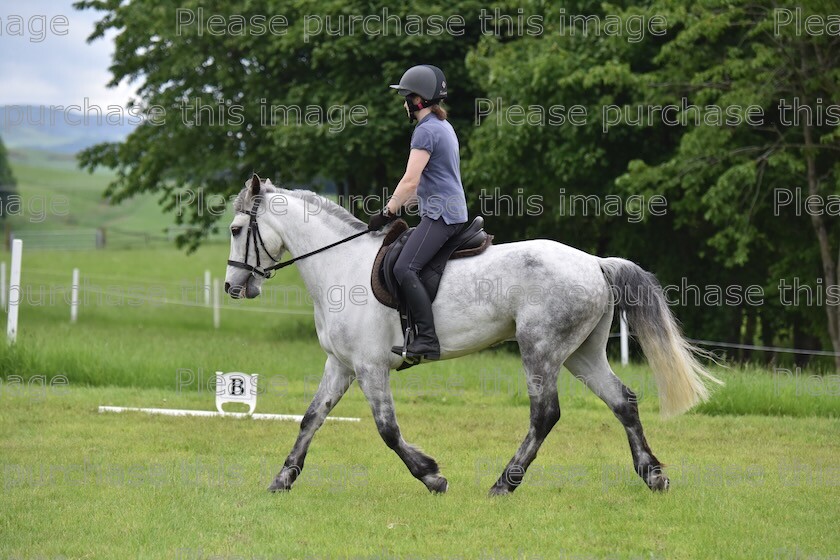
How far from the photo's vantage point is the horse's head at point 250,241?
830cm

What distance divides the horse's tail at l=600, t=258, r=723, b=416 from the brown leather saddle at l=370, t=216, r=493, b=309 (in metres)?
1.03

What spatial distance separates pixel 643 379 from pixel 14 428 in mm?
8039

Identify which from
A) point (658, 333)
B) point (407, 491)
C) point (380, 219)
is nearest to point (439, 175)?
point (380, 219)

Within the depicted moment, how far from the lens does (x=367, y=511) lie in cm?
748

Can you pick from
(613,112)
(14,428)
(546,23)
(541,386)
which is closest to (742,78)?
(613,112)

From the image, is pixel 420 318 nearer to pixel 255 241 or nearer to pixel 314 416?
pixel 314 416

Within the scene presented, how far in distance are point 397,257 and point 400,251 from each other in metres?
0.05

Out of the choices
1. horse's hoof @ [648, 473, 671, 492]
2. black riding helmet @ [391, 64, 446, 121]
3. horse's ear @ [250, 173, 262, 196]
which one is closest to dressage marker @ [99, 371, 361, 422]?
horse's ear @ [250, 173, 262, 196]

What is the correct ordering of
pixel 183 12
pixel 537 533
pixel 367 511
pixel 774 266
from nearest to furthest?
pixel 537 533
pixel 367 511
pixel 774 266
pixel 183 12

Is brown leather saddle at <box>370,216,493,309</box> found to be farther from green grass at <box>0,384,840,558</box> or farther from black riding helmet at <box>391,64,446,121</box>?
green grass at <box>0,384,840,558</box>

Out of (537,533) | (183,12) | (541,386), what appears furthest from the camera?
(183,12)

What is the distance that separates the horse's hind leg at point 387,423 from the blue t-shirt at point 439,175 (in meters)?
1.30

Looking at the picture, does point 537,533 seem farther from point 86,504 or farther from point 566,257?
point 86,504

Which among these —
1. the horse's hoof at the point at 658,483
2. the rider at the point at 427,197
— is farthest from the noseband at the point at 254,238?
the horse's hoof at the point at 658,483
